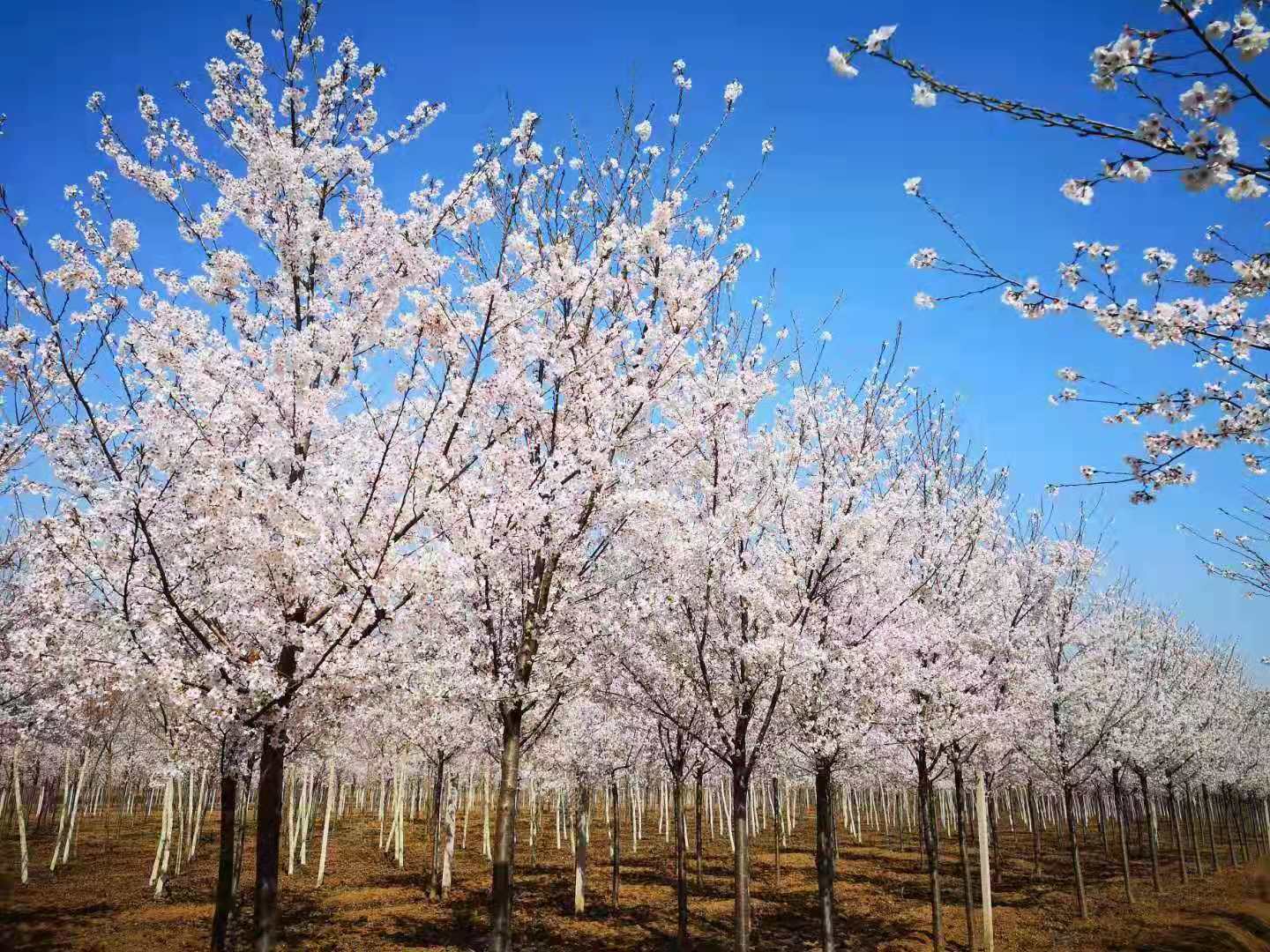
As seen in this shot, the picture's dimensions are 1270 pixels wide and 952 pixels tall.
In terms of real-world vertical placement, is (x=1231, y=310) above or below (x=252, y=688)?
above

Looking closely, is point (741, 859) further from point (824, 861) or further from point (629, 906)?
point (629, 906)

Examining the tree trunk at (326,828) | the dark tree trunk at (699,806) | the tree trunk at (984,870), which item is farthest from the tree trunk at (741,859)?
the tree trunk at (326,828)

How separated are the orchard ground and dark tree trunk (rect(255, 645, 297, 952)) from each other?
1023 centimetres

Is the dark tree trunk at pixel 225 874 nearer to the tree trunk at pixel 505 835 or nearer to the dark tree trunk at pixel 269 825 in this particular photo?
the dark tree trunk at pixel 269 825

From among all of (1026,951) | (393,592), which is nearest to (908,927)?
(1026,951)

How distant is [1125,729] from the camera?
23266 millimetres

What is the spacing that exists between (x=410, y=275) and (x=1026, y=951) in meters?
19.0

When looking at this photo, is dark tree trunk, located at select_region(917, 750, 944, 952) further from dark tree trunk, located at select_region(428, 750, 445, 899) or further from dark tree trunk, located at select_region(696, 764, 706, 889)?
dark tree trunk, located at select_region(428, 750, 445, 899)

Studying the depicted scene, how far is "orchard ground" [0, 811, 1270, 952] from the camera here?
1644 centimetres

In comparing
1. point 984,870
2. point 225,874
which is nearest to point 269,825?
point 225,874

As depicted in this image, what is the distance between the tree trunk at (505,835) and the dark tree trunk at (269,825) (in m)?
2.19

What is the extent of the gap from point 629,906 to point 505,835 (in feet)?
50.7

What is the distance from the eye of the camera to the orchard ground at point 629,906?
53.9 ft

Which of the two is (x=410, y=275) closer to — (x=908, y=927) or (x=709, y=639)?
(x=709, y=639)
